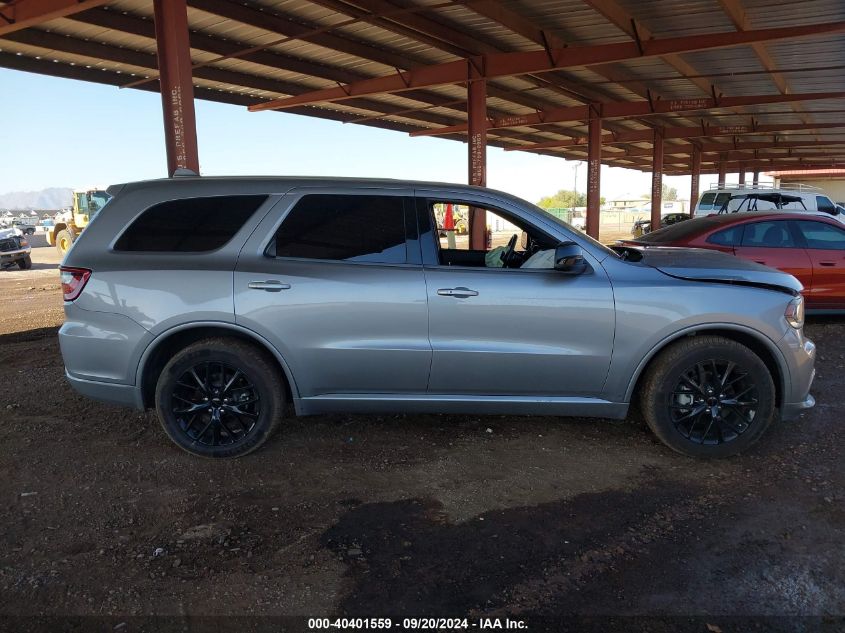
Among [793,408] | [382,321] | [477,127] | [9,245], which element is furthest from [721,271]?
[9,245]

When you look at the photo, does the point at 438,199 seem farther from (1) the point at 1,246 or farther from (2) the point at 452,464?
(1) the point at 1,246

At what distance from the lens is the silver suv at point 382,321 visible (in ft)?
13.0

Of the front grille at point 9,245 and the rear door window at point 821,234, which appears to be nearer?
the rear door window at point 821,234

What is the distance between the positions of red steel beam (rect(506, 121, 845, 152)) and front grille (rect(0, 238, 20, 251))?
22342 mm

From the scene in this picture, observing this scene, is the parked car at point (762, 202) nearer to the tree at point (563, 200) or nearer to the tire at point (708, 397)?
the tire at point (708, 397)

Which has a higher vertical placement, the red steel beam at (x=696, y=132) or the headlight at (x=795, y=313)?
the red steel beam at (x=696, y=132)

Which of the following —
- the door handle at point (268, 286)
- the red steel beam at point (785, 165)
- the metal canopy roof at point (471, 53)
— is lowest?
the door handle at point (268, 286)

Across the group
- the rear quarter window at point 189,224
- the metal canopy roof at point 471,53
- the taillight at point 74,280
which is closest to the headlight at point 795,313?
the rear quarter window at point 189,224

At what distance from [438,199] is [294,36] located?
28.8 feet

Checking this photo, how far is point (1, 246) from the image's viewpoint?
18.6 metres

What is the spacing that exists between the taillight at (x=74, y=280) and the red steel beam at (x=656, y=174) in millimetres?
25959

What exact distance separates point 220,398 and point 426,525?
5.54 feet

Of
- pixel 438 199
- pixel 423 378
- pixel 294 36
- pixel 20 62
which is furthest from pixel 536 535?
pixel 20 62

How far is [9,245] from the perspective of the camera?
18922mm
